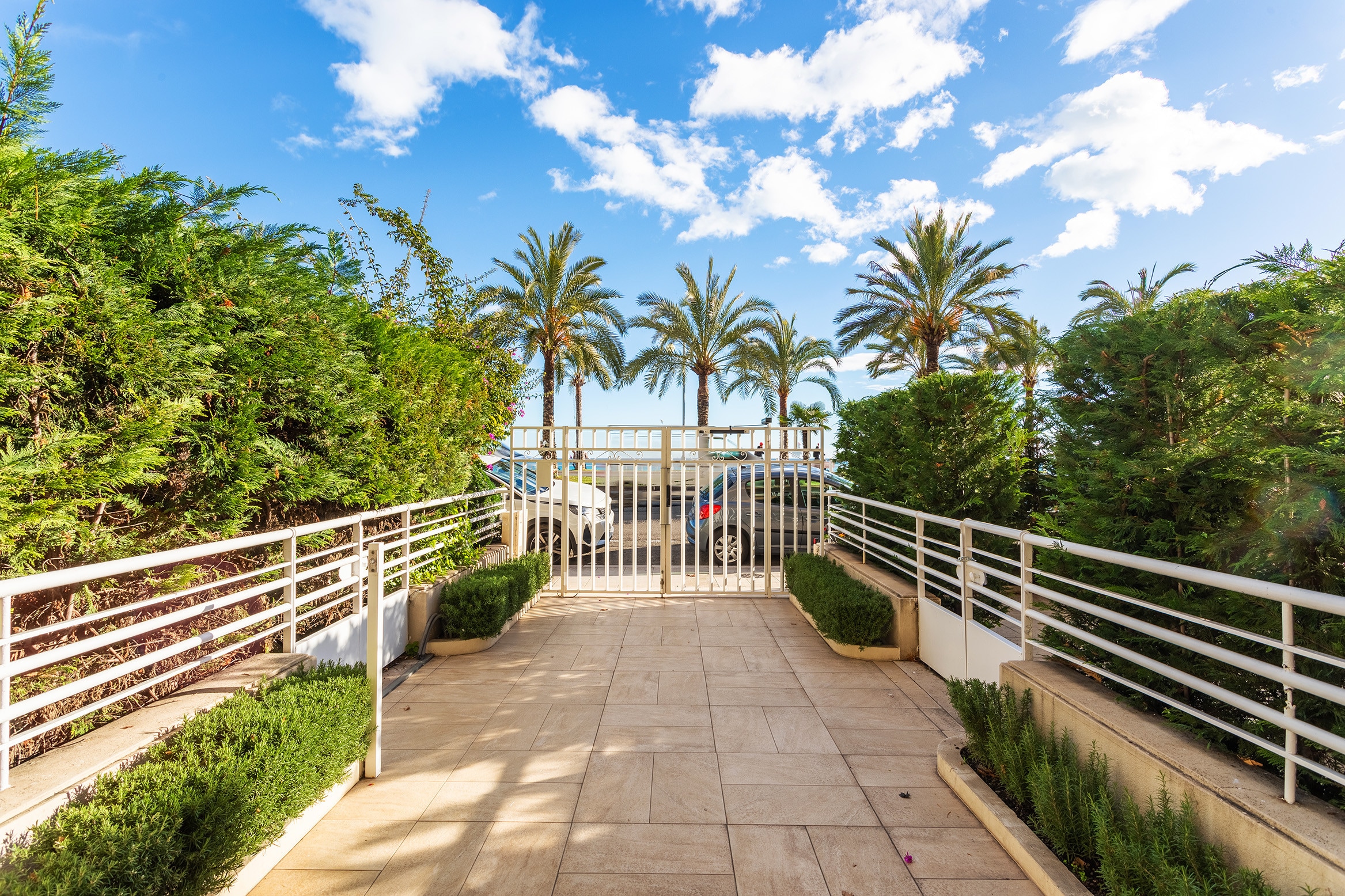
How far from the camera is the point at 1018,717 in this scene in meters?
2.96

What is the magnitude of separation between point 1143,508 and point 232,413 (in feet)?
15.6

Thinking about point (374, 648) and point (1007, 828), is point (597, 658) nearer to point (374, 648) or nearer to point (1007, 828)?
point (374, 648)

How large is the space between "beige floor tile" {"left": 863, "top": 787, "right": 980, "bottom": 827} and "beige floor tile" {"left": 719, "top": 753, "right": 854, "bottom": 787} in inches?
7.6

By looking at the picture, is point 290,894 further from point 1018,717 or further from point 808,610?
point 808,610

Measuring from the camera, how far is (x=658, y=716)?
400 centimetres

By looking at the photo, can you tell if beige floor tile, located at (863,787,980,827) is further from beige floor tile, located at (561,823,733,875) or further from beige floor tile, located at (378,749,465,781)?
beige floor tile, located at (378,749,465,781)

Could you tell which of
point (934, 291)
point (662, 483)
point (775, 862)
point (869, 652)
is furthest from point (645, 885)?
point (934, 291)

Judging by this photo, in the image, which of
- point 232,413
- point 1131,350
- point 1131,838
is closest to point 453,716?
point 232,413

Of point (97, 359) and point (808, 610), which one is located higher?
point (97, 359)

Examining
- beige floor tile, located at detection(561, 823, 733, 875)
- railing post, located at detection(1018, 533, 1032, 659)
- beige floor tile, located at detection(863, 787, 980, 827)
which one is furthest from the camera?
railing post, located at detection(1018, 533, 1032, 659)

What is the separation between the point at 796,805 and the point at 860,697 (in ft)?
5.48

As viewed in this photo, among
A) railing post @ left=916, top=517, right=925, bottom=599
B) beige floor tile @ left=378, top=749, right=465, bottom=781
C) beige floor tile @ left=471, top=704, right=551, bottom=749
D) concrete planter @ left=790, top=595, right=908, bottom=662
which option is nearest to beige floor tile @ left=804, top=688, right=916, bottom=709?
concrete planter @ left=790, top=595, right=908, bottom=662

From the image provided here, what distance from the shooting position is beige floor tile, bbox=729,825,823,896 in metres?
2.31

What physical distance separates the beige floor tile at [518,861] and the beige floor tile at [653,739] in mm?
841
